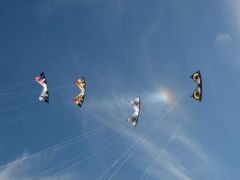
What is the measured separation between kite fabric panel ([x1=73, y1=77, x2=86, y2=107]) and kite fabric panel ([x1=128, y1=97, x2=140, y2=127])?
6196 millimetres

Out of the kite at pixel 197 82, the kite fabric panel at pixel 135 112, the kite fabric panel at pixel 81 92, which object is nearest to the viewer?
the kite at pixel 197 82

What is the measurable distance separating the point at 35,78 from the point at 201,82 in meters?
20.4

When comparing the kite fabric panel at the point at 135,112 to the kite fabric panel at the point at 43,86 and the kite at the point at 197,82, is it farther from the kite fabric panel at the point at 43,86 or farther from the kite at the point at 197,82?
the kite fabric panel at the point at 43,86

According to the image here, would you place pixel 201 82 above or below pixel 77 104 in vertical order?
above

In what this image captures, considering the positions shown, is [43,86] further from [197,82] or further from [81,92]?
[197,82]

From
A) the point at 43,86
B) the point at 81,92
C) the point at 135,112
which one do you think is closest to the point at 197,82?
the point at 135,112

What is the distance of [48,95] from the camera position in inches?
2007

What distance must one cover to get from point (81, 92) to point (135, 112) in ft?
24.0

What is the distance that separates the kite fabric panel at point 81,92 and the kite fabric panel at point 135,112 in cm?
620

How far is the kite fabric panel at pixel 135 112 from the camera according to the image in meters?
50.1

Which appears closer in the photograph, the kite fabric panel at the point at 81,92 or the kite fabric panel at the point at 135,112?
the kite fabric panel at the point at 135,112

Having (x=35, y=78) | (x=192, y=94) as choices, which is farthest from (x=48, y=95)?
(x=192, y=94)

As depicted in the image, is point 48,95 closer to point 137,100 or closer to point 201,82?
point 137,100

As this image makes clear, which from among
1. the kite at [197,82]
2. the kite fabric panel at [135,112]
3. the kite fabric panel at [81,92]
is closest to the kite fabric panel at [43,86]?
the kite fabric panel at [81,92]
